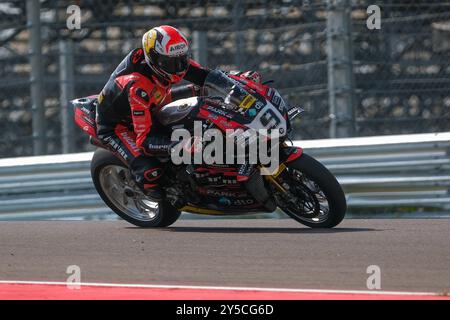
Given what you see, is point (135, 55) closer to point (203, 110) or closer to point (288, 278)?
point (203, 110)

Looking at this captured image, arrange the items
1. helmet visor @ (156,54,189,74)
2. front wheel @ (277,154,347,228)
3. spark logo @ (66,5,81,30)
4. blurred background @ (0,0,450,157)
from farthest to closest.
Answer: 1. spark logo @ (66,5,81,30)
2. blurred background @ (0,0,450,157)
3. helmet visor @ (156,54,189,74)
4. front wheel @ (277,154,347,228)

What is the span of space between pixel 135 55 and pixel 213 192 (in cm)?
123

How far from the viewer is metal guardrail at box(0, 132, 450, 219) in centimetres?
957

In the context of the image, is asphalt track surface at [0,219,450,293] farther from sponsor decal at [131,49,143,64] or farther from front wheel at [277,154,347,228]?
sponsor decal at [131,49,143,64]

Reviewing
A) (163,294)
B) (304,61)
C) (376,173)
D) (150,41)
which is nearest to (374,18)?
(304,61)

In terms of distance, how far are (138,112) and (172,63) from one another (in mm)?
456

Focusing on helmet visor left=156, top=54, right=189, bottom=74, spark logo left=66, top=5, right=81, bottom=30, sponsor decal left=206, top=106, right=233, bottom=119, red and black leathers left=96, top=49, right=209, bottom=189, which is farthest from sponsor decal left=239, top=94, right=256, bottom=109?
spark logo left=66, top=5, right=81, bottom=30

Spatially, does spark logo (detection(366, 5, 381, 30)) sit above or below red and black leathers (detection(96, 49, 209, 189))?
above

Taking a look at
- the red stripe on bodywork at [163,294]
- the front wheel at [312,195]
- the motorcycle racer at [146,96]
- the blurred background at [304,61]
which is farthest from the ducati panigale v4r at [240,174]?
the red stripe on bodywork at [163,294]

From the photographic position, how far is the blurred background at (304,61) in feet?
34.4

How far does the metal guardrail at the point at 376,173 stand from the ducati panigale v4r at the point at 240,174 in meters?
0.98

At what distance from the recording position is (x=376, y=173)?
9703 millimetres

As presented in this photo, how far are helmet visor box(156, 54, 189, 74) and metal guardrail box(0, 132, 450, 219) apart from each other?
171 cm
